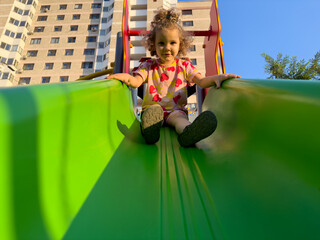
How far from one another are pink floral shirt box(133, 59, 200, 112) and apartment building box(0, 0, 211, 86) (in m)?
10.5

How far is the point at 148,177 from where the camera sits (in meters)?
0.54

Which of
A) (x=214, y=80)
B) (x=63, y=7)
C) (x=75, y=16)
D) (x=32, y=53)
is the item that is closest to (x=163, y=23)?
(x=214, y=80)

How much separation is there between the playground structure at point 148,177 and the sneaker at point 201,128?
0.36 ft

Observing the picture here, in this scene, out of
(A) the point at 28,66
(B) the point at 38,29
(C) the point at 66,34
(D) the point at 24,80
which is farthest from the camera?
(B) the point at 38,29

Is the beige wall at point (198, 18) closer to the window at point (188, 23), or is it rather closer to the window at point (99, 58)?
the window at point (188, 23)

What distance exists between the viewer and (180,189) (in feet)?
1.69

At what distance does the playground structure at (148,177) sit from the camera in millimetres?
265

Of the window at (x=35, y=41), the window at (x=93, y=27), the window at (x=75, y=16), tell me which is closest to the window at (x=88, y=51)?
the window at (x=93, y=27)

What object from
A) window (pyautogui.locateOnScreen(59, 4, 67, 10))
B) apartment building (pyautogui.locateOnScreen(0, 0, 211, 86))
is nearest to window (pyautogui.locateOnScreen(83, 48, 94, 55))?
apartment building (pyautogui.locateOnScreen(0, 0, 211, 86))

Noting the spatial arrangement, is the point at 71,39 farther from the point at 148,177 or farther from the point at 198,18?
the point at 148,177

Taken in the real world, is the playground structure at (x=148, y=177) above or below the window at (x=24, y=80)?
below

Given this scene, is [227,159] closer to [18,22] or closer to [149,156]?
[149,156]

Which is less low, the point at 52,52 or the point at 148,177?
the point at 52,52

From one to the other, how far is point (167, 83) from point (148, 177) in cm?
82
